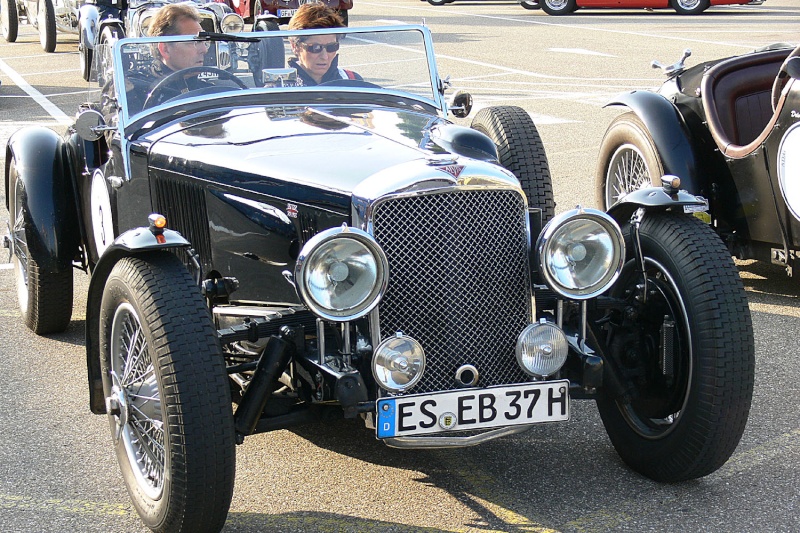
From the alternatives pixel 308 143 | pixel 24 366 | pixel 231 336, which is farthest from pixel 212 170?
pixel 24 366

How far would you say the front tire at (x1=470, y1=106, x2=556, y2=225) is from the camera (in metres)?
4.75

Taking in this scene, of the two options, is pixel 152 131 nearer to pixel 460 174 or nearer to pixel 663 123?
pixel 460 174

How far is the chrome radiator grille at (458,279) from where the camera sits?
343 cm

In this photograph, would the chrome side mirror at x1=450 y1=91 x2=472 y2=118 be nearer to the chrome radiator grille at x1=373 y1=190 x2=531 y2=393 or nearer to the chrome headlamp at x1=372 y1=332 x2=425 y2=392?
the chrome radiator grille at x1=373 y1=190 x2=531 y2=393

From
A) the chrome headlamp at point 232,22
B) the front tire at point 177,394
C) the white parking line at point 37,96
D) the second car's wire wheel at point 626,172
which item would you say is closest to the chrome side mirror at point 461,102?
the second car's wire wheel at point 626,172

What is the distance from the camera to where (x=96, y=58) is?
5.24m

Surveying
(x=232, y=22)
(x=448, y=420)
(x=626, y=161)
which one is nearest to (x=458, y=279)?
(x=448, y=420)

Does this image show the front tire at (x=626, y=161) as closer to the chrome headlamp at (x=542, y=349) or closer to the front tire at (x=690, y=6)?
the chrome headlamp at (x=542, y=349)

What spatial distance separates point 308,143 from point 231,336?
889 mm

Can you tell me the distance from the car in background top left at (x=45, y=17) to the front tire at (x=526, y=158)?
13.4 m

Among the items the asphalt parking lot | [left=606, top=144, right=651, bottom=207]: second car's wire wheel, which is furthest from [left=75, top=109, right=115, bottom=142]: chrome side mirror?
[left=606, top=144, right=651, bottom=207]: second car's wire wheel

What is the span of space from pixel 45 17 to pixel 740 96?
1414 centimetres

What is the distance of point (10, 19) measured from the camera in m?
19.2

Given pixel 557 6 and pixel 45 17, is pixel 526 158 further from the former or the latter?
pixel 557 6
